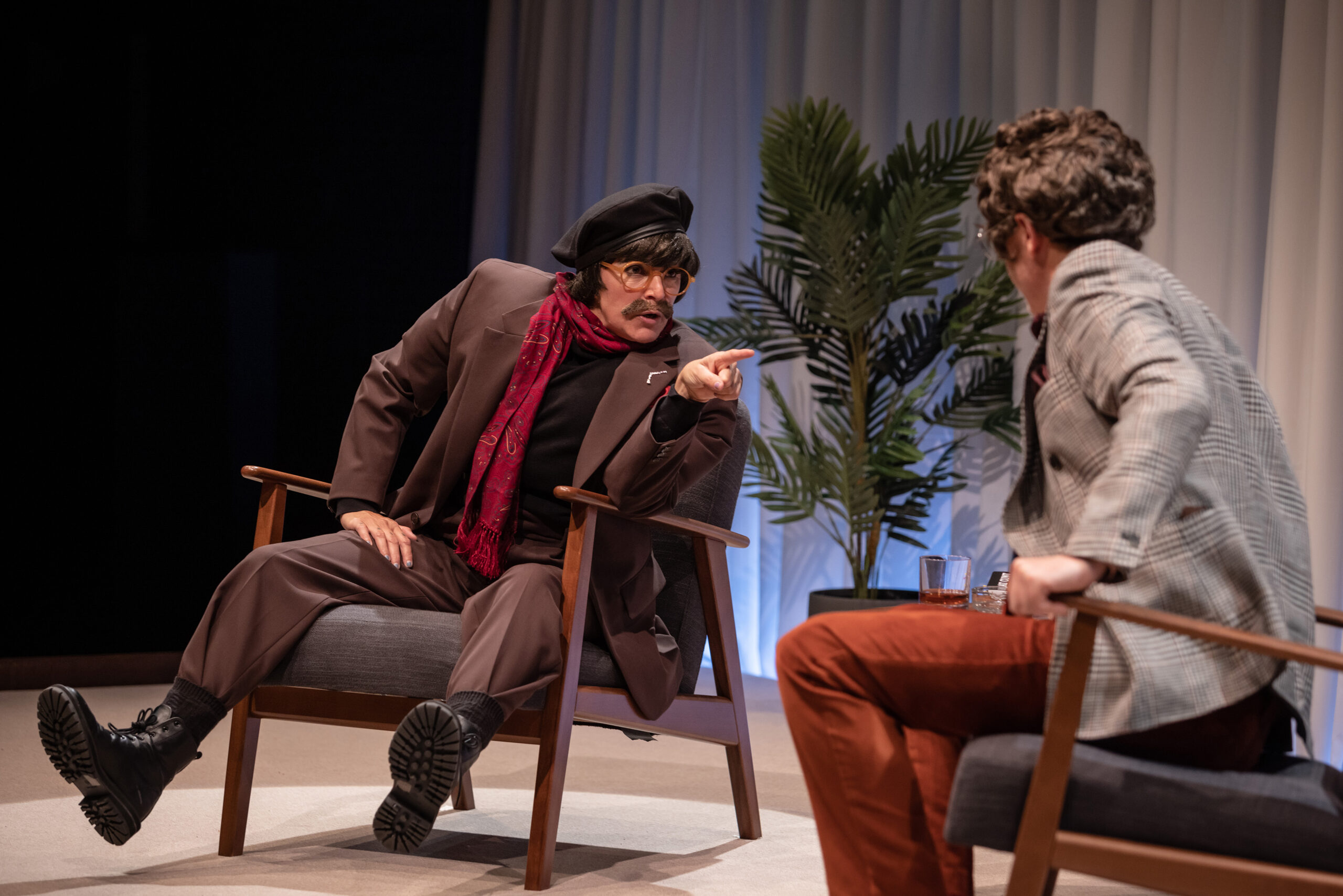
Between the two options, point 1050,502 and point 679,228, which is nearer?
point 1050,502

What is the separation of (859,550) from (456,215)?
8.92 feet

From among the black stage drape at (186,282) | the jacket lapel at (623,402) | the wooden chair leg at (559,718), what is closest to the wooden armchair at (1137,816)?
the wooden chair leg at (559,718)

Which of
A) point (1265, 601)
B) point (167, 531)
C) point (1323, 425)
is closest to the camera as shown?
point (1265, 601)

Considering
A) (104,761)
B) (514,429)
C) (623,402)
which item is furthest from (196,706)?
(623,402)

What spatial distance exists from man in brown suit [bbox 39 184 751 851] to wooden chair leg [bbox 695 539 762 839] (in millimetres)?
127

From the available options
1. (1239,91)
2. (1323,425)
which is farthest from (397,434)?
(1239,91)

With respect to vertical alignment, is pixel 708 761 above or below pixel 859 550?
below

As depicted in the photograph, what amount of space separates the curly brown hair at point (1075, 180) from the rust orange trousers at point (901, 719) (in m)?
0.50

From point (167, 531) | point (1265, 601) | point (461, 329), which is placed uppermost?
point (461, 329)

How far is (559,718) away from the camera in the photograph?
7.23 ft

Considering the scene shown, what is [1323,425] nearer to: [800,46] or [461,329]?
[461,329]

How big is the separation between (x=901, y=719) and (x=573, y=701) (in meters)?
0.77

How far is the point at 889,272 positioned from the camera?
4.29 metres

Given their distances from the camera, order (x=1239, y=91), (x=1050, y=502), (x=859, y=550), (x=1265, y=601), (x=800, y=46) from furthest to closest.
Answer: (x=800, y=46), (x=859, y=550), (x=1239, y=91), (x=1050, y=502), (x=1265, y=601)
